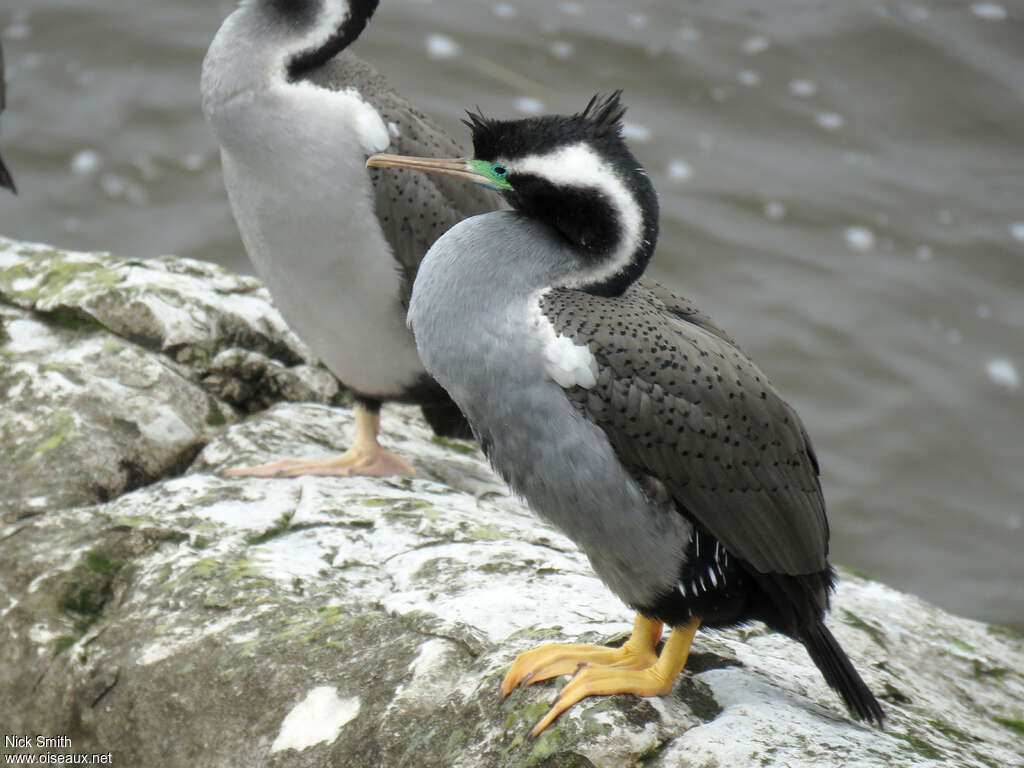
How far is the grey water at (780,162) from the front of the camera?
31.1 feet

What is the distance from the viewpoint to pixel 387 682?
11.7 ft

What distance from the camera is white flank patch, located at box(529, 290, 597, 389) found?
10.4 feet

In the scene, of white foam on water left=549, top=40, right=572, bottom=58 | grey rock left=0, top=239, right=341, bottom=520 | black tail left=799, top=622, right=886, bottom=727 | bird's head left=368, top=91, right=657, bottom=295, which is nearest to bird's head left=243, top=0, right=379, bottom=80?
grey rock left=0, top=239, right=341, bottom=520

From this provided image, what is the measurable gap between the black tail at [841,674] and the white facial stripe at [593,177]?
1138 mm

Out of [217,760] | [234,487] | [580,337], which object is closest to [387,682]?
[217,760]

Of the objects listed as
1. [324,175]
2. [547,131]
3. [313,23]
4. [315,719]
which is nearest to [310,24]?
[313,23]

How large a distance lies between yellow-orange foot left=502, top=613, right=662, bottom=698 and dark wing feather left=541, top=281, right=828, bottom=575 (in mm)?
360

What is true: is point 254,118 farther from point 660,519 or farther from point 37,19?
point 37,19

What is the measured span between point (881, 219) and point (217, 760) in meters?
8.36

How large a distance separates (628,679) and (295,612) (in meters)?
1.13

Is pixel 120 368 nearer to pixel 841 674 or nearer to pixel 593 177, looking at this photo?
pixel 593 177

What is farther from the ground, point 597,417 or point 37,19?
point 597,417

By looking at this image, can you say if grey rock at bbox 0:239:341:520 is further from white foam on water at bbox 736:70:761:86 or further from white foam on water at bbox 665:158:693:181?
white foam on water at bbox 736:70:761:86

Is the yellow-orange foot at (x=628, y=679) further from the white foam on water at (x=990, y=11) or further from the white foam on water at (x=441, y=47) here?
the white foam on water at (x=990, y=11)
